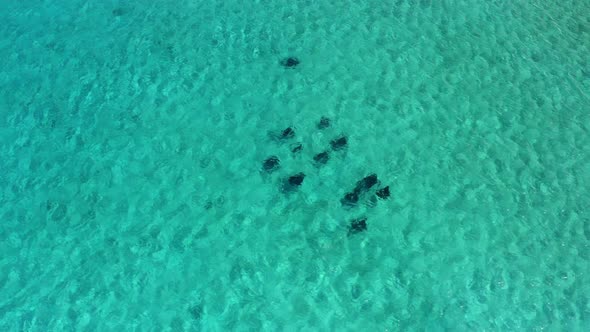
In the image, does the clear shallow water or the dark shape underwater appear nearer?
the clear shallow water

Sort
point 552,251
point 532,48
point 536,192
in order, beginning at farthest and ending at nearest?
point 532,48
point 536,192
point 552,251

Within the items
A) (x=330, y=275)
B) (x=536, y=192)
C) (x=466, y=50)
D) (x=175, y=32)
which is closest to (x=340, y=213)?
(x=330, y=275)

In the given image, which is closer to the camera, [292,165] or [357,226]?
[357,226]

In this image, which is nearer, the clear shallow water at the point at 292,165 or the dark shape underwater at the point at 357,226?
the clear shallow water at the point at 292,165

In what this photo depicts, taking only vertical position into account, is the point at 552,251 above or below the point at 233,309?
above

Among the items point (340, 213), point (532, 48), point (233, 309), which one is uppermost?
point (532, 48)

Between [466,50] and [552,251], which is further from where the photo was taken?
[466,50]

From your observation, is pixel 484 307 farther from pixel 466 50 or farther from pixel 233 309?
pixel 466 50

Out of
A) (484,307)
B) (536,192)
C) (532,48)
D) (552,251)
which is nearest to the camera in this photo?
(484,307)
